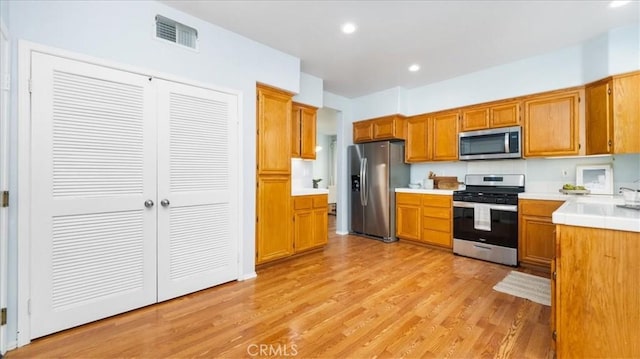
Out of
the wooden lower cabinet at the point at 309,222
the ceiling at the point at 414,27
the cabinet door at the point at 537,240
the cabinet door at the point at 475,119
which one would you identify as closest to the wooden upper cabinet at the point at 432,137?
the cabinet door at the point at 475,119

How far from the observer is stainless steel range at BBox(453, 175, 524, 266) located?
342cm

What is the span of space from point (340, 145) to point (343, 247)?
6.82ft

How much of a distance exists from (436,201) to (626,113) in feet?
7.22

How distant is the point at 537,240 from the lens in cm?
323

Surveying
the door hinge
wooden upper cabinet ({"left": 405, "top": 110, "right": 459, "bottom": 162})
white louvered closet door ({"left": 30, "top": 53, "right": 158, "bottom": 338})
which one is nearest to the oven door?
wooden upper cabinet ({"left": 405, "top": 110, "right": 459, "bottom": 162})

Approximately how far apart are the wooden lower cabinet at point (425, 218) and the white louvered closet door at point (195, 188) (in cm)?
288

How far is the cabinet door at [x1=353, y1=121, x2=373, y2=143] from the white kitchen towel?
213cm

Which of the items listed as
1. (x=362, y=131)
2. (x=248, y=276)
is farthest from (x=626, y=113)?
(x=248, y=276)

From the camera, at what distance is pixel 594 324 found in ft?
4.67

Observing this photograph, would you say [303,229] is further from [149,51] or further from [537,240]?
[537,240]

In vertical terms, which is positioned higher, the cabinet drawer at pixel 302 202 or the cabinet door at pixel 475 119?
the cabinet door at pixel 475 119

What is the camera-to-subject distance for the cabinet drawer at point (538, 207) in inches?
123

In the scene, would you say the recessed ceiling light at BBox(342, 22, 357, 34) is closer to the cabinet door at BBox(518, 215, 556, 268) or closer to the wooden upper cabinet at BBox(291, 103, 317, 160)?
the wooden upper cabinet at BBox(291, 103, 317, 160)

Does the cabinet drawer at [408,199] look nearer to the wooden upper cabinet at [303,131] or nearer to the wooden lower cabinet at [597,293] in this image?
the wooden upper cabinet at [303,131]
